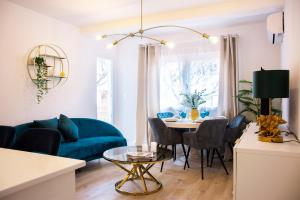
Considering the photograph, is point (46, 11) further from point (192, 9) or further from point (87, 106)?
point (192, 9)

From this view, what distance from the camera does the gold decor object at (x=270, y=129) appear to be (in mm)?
2240

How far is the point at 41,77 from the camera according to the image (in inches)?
160

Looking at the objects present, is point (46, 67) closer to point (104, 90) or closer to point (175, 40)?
point (104, 90)

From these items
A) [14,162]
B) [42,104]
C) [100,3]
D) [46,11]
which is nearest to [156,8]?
[100,3]

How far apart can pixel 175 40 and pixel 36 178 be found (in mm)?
4830

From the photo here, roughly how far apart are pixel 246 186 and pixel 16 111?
3327 mm

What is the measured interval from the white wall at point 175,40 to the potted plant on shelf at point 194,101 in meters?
0.89

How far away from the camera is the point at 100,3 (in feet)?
12.2

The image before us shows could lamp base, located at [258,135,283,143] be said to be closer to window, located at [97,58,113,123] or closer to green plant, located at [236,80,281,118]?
green plant, located at [236,80,281,118]

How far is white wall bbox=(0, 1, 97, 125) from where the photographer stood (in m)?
3.69

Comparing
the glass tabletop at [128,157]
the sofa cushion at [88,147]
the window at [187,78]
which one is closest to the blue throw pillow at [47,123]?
the sofa cushion at [88,147]

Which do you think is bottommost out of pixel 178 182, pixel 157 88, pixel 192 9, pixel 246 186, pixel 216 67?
pixel 178 182

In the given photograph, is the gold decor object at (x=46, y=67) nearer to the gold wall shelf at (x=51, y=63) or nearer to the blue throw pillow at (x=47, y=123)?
the gold wall shelf at (x=51, y=63)

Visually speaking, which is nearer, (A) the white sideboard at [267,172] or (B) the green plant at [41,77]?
(A) the white sideboard at [267,172]
